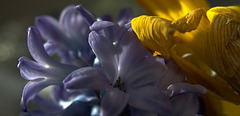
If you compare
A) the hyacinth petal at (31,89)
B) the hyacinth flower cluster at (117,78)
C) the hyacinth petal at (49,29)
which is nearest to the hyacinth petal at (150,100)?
the hyacinth flower cluster at (117,78)

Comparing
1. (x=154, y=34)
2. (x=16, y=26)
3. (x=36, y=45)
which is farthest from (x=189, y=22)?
(x=16, y=26)

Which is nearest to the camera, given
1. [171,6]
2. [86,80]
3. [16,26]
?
[86,80]

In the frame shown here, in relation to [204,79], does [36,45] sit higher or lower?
higher

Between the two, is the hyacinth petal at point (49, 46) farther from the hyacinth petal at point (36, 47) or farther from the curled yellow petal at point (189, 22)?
the curled yellow petal at point (189, 22)

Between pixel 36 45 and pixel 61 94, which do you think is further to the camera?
pixel 61 94

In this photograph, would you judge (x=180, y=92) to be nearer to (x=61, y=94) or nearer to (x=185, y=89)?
(x=185, y=89)

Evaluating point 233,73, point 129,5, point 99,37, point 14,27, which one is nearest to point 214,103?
point 233,73

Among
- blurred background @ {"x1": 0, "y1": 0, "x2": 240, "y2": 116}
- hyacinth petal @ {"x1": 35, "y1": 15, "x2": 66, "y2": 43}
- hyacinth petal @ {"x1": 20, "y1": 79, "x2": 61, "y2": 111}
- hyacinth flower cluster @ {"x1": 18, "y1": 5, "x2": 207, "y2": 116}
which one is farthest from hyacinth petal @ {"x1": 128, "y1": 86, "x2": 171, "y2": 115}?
blurred background @ {"x1": 0, "y1": 0, "x2": 240, "y2": 116}

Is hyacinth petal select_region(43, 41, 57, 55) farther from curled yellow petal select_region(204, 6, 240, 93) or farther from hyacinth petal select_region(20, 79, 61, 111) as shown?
curled yellow petal select_region(204, 6, 240, 93)
